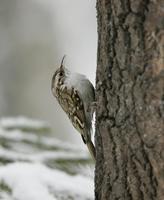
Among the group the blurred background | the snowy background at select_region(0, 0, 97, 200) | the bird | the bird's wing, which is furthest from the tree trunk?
the blurred background

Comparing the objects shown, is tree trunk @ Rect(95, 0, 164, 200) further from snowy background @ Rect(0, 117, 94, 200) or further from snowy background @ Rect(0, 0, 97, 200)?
snowy background @ Rect(0, 0, 97, 200)

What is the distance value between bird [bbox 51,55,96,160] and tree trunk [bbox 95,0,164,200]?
1006 mm

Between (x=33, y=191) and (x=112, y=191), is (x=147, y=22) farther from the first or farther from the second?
(x=33, y=191)

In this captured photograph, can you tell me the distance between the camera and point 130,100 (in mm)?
2945

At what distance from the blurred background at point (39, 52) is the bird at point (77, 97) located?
6234mm

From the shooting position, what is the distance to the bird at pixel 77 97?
4.18 metres

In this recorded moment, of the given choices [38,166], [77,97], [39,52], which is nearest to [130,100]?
[38,166]

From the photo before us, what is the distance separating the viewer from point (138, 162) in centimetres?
291

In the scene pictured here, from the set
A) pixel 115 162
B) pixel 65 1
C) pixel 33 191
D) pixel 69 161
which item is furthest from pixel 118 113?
pixel 65 1

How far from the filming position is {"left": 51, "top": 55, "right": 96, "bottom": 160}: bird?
13.7ft

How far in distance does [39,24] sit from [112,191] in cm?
A: 979

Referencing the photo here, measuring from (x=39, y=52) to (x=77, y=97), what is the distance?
24.6 feet

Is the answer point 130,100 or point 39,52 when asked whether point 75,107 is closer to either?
point 130,100

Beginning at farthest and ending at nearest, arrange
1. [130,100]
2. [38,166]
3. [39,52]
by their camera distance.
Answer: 1. [39,52]
2. [38,166]
3. [130,100]
